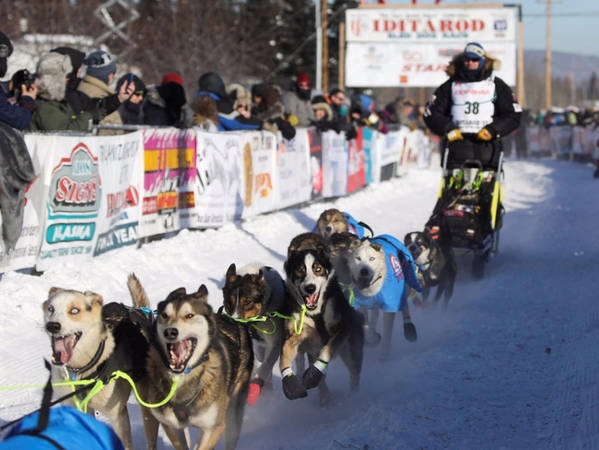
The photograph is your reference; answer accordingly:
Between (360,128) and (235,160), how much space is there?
6504 millimetres

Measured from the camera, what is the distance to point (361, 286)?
19.2 ft

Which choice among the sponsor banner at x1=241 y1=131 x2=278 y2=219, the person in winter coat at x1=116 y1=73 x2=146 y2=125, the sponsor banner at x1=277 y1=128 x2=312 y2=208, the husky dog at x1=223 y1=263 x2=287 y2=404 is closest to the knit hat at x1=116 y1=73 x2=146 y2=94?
the person in winter coat at x1=116 y1=73 x2=146 y2=125

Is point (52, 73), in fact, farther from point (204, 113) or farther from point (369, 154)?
point (369, 154)

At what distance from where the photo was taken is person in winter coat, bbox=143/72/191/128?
32.3 ft

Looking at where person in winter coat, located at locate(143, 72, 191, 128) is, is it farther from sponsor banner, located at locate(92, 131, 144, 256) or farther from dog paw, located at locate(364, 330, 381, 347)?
dog paw, located at locate(364, 330, 381, 347)

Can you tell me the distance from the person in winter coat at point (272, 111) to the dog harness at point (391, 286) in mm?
5840

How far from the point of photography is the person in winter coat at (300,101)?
1353 centimetres

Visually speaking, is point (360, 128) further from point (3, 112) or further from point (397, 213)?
point (3, 112)

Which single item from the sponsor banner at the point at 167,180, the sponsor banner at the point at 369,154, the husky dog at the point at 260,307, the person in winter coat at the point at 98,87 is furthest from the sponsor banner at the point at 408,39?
the husky dog at the point at 260,307

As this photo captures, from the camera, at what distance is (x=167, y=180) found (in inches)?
374

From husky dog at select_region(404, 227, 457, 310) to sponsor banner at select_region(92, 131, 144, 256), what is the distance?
284cm

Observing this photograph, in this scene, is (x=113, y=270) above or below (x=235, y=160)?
below

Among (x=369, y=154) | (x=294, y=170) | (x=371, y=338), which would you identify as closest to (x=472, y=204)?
(x=371, y=338)

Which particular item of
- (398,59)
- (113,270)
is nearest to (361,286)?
(113,270)
